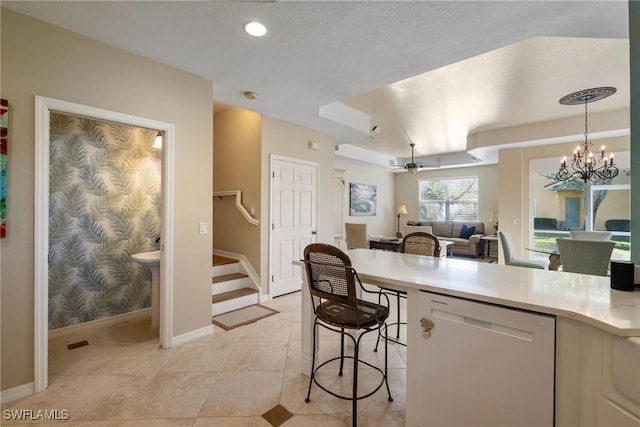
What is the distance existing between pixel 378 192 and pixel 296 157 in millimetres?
5259

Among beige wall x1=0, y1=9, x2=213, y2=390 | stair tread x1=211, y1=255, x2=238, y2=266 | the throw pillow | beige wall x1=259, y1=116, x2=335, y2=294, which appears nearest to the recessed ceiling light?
beige wall x1=0, y1=9, x2=213, y2=390

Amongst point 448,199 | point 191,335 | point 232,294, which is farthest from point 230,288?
point 448,199

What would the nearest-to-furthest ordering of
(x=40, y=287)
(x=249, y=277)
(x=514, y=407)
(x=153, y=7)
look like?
(x=514, y=407), (x=153, y=7), (x=40, y=287), (x=249, y=277)

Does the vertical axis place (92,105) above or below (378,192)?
above

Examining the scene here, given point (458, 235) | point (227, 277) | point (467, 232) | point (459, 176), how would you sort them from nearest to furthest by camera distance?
point (227, 277)
point (467, 232)
point (458, 235)
point (459, 176)

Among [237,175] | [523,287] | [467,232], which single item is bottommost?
[467,232]

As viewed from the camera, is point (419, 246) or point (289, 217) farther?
point (289, 217)

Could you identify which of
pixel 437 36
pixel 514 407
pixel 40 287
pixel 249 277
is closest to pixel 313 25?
pixel 437 36

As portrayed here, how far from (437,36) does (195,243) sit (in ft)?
9.31

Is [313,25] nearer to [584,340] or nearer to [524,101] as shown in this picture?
[584,340]

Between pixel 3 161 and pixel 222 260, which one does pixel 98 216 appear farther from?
pixel 222 260

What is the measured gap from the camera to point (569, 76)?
10.4 feet

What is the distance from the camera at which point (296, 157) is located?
4.31 m

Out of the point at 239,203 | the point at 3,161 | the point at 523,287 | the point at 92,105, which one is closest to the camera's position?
the point at 523,287
